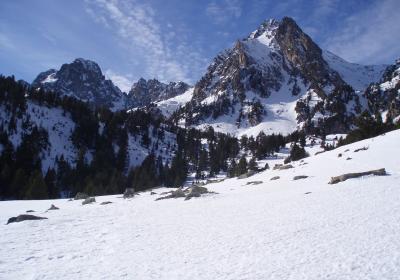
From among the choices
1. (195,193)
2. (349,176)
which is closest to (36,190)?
(195,193)

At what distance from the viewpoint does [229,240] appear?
1708 cm

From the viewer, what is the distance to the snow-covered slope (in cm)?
1258

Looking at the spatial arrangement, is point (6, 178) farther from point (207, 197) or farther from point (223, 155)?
point (223, 155)

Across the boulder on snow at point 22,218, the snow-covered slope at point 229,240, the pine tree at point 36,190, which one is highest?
the pine tree at point 36,190

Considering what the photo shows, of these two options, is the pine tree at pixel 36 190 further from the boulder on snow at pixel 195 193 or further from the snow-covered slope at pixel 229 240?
the snow-covered slope at pixel 229 240

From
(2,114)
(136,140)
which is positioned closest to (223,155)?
(136,140)

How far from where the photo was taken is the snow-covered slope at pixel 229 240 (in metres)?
12.6

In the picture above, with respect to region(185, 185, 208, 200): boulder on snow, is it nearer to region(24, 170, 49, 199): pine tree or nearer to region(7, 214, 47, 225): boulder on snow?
region(7, 214, 47, 225): boulder on snow

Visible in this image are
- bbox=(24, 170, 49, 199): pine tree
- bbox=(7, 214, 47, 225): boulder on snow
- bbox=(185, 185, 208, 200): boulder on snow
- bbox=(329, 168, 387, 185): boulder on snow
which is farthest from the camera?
bbox=(24, 170, 49, 199): pine tree

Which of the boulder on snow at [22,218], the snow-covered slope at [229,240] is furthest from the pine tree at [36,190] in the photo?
the boulder on snow at [22,218]

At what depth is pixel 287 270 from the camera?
12078mm

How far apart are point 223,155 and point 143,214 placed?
14646cm

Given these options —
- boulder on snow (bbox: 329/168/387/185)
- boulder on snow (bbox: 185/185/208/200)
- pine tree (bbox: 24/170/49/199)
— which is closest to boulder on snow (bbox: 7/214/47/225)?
boulder on snow (bbox: 185/185/208/200)

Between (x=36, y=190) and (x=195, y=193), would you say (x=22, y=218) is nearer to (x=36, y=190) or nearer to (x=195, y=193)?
(x=195, y=193)
